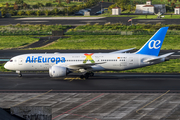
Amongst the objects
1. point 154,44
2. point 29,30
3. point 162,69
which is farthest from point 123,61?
point 29,30

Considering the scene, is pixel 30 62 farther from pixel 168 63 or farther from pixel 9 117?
pixel 9 117

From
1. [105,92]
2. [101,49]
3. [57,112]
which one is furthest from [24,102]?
[101,49]

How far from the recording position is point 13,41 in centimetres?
9462

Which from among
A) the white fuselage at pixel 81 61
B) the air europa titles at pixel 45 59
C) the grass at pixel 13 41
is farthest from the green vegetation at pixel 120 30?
the air europa titles at pixel 45 59

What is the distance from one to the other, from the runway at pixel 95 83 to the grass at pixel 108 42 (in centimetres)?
3057

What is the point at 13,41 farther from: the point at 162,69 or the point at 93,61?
the point at 162,69

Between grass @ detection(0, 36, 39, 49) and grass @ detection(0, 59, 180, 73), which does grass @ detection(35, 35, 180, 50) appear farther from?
grass @ detection(0, 59, 180, 73)

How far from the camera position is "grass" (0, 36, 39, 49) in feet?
283

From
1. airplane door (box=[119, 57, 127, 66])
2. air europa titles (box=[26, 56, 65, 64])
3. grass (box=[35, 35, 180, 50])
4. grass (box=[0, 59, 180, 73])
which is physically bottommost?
grass (box=[0, 59, 180, 73])

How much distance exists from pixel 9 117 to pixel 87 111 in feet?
62.5

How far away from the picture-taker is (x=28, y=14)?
19250cm

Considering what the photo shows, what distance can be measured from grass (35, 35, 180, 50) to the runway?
3057cm

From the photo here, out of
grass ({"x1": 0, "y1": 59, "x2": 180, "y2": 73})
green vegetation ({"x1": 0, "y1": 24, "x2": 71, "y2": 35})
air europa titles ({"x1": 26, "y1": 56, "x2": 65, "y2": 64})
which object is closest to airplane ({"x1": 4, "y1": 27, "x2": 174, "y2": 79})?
air europa titles ({"x1": 26, "y1": 56, "x2": 65, "y2": 64})

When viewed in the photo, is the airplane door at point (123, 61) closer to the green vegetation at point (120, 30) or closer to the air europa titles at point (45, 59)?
the air europa titles at point (45, 59)
